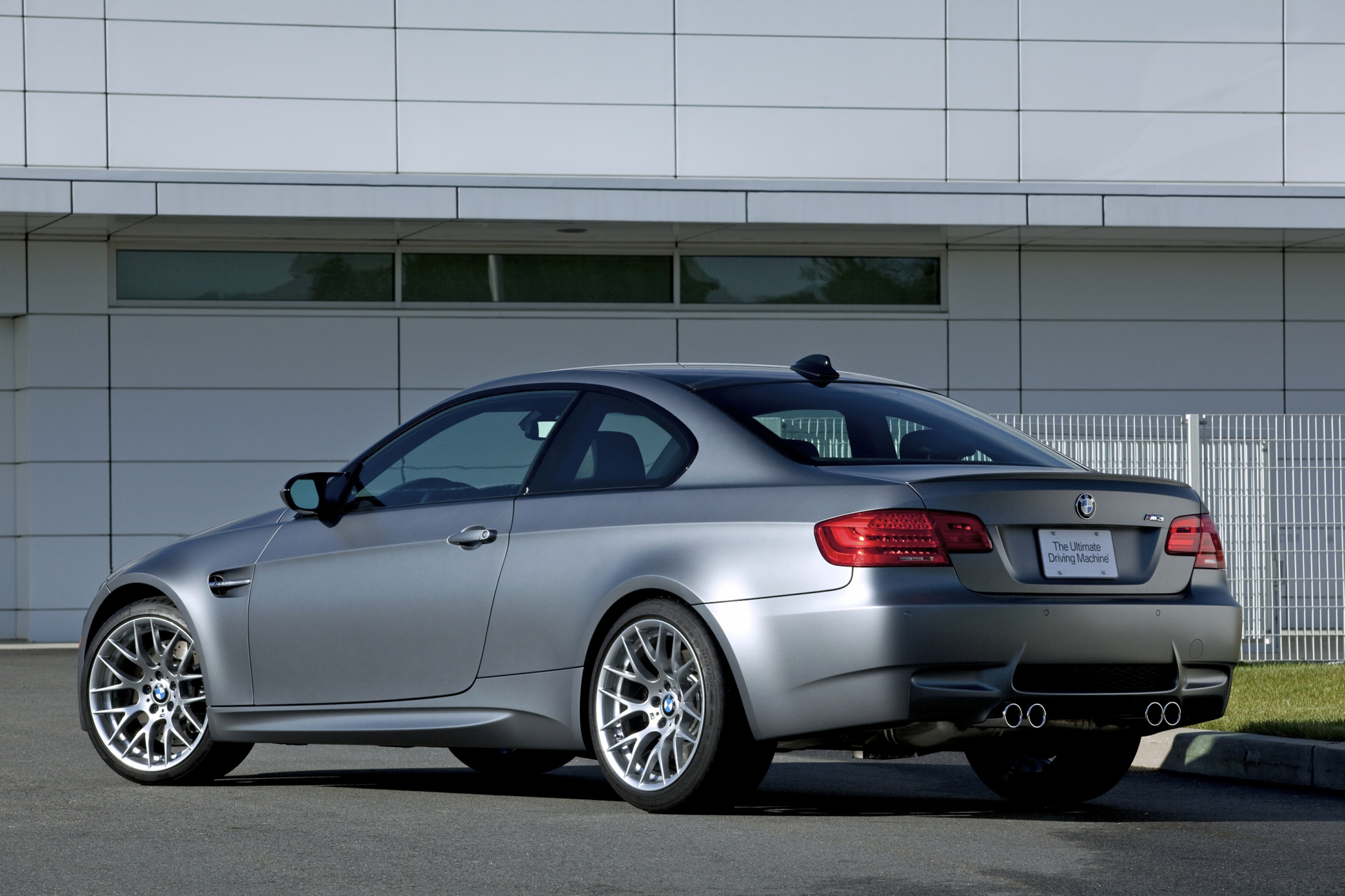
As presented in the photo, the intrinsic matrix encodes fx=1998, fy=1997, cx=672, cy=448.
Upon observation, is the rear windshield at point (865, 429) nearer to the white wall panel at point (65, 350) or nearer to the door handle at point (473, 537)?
the door handle at point (473, 537)

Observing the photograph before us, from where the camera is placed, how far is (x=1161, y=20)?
64.0 ft

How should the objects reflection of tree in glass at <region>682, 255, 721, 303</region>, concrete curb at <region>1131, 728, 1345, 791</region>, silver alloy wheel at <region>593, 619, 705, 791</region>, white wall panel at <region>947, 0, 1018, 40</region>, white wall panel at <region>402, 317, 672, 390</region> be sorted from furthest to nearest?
reflection of tree in glass at <region>682, 255, 721, 303</region>, white wall panel at <region>947, 0, 1018, 40</region>, white wall panel at <region>402, 317, 672, 390</region>, concrete curb at <region>1131, 728, 1345, 791</region>, silver alloy wheel at <region>593, 619, 705, 791</region>

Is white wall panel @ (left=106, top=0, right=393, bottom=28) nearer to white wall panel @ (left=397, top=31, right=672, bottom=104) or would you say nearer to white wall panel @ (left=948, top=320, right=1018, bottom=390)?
white wall panel @ (left=397, top=31, right=672, bottom=104)

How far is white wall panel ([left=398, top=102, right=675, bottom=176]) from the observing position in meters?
18.6

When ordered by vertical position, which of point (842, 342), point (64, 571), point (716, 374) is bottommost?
point (64, 571)

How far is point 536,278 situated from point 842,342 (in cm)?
303

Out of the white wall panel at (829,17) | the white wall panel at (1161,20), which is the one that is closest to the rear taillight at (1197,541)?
the white wall panel at (829,17)

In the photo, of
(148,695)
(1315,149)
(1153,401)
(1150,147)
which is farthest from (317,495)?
(1315,149)

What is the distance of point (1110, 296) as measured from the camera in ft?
64.7

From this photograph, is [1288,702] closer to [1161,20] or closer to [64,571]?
[1161,20]

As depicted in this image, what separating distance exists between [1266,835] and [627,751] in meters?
2.10

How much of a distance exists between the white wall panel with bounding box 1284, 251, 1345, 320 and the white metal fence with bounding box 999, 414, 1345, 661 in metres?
5.24

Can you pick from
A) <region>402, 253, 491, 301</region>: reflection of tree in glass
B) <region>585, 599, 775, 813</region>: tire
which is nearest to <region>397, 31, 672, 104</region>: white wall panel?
<region>402, 253, 491, 301</region>: reflection of tree in glass

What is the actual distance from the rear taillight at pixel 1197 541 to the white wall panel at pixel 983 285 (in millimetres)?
12907
